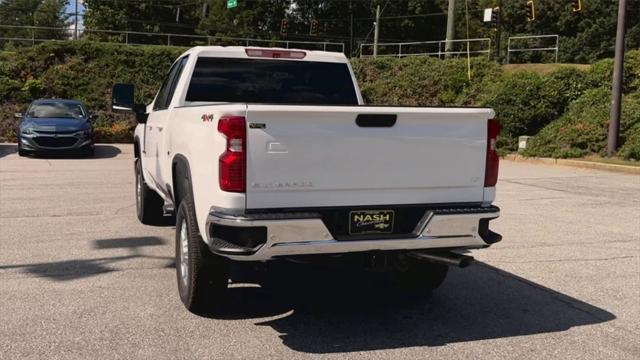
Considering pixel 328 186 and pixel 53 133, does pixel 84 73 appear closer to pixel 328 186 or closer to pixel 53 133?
pixel 53 133

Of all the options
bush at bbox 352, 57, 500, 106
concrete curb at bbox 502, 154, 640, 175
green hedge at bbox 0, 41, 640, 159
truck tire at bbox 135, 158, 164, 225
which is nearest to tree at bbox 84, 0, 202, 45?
green hedge at bbox 0, 41, 640, 159

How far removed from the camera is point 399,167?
14.4ft

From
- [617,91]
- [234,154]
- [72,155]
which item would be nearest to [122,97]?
[234,154]

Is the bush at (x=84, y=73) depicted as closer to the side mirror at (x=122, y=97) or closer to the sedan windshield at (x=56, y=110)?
the sedan windshield at (x=56, y=110)

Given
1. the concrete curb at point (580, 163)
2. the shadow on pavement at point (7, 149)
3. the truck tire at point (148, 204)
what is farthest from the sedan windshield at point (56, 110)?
the concrete curb at point (580, 163)

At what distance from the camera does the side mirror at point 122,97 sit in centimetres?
752

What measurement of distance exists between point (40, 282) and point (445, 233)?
3569 mm

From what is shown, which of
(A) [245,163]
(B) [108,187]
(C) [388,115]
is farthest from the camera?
(B) [108,187]

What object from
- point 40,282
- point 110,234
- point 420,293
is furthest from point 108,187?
point 420,293

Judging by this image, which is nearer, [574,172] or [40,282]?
[40,282]

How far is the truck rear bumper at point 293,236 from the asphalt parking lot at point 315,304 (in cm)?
67

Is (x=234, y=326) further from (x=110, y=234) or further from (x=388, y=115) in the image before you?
(x=110, y=234)

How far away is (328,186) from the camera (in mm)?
4211

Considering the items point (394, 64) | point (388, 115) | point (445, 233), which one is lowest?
point (445, 233)
